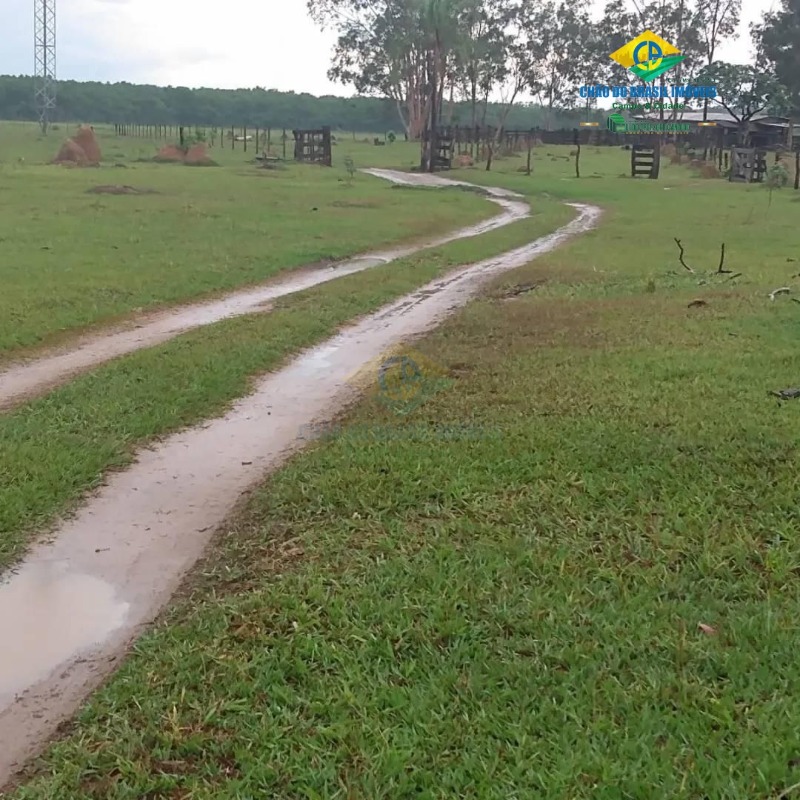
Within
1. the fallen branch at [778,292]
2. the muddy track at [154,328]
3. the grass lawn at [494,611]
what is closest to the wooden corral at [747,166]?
the muddy track at [154,328]

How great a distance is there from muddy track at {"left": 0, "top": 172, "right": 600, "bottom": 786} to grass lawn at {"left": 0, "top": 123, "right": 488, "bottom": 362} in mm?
3011

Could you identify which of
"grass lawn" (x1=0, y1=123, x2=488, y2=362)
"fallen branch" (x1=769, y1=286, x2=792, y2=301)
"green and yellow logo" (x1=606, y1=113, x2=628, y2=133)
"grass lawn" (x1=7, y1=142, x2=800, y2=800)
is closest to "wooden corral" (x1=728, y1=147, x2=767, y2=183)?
"grass lawn" (x1=0, y1=123, x2=488, y2=362)

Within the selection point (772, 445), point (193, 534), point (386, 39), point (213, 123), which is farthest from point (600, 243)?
point (213, 123)

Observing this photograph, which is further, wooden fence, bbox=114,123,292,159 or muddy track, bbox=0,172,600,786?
wooden fence, bbox=114,123,292,159

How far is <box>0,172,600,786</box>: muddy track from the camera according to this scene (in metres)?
3.45

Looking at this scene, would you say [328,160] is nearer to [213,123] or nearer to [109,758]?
[109,758]

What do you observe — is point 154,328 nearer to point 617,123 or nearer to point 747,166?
point 747,166

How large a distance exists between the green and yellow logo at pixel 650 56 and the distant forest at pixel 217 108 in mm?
16246

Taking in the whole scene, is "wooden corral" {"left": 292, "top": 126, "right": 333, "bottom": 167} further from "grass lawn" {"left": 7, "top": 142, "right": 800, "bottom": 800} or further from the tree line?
"grass lawn" {"left": 7, "top": 142, "right": 800, "bottom": 800}

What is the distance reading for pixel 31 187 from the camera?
1022 inches

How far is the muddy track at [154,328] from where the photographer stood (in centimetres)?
762

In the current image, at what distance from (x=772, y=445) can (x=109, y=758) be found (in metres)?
3.85

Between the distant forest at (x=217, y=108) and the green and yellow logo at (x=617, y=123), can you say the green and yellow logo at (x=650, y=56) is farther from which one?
the distant forest at (x=217, y=108)

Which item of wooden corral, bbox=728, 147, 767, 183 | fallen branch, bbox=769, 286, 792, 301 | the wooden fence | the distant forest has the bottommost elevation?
fallen branch, bbox=769, 286, 792, 301
